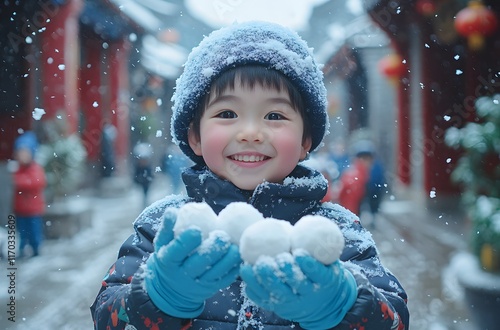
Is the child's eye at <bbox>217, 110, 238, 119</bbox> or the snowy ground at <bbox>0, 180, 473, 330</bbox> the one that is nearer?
the child's eye at <bbox>217, 110, 238, 119</bbox>

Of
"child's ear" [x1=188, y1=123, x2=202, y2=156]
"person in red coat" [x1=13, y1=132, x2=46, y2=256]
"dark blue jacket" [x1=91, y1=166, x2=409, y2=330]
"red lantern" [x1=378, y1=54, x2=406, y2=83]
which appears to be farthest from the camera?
"red lantern" [x1=378, y1=54, x2=406, y2=83]

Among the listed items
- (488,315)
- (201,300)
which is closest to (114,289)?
(201,300)

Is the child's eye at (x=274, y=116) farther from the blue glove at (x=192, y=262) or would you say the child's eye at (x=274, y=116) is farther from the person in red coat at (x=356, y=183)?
the person in red coat at (x=356, y=183)

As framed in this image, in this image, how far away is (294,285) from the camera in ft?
3.09

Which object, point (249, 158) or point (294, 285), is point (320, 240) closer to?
point (294, 285)

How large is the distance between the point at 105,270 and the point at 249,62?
4.88m

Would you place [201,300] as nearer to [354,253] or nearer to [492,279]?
[354,253]

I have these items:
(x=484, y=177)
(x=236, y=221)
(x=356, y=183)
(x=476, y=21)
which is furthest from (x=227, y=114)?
(x=356, y=183)

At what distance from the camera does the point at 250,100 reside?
130 centimetres

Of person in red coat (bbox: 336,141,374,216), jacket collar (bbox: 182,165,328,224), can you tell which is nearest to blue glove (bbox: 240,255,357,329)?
jacket collar (bbox: 182,165,328,224)

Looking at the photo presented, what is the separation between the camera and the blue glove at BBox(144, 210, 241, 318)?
95cm

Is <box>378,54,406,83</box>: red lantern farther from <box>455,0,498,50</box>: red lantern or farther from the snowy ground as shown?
<box>455,0,498,50</box>: red lantern

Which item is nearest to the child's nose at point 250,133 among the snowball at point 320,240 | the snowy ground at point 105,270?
the snowball at point 320,240

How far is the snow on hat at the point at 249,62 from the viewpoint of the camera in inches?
53.5
